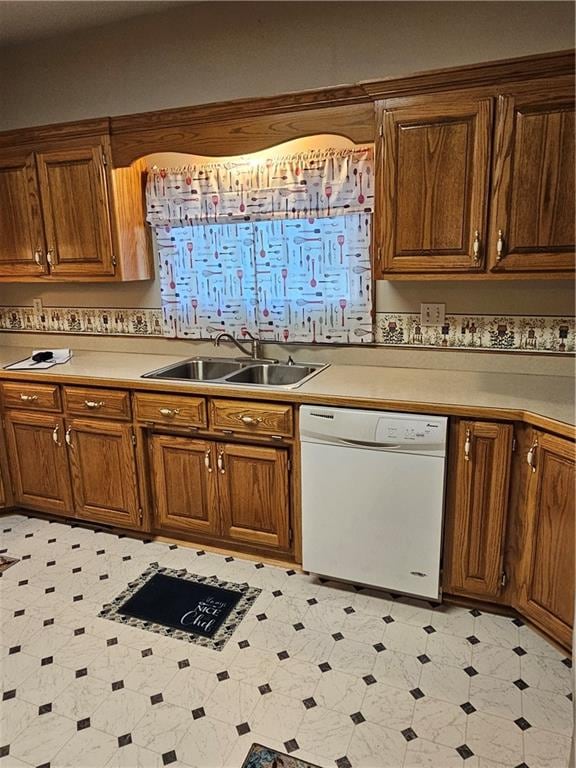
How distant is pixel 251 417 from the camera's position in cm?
238

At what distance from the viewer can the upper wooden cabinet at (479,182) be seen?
6.55 ft

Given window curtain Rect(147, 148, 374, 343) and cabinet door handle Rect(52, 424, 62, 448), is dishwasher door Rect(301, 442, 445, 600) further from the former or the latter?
cabinet door handle Rect(52, 424, 62, 448)

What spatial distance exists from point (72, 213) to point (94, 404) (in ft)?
3.54

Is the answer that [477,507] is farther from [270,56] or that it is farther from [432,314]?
[270,56]

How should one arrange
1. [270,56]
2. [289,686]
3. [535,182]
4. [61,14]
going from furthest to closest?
[61,14], [270,56], [535,182], [289,686]

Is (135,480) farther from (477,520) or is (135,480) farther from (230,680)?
(477,520)

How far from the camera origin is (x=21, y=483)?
3035mm

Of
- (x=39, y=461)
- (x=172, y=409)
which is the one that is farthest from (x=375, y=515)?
(x=39, y=461)

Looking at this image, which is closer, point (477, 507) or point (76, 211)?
point (477, 507)

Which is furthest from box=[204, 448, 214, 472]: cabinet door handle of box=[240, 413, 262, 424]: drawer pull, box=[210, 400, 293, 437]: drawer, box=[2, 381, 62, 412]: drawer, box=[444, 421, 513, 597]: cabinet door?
box=[444, 421, 513, 597]: cabinet door

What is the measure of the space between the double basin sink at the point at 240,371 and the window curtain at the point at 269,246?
0.16 metres

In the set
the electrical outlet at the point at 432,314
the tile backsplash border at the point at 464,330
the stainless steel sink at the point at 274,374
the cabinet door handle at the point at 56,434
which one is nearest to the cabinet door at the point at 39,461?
the cabinet door handle at the point at 56,434

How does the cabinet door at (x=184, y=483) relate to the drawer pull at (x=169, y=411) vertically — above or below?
below

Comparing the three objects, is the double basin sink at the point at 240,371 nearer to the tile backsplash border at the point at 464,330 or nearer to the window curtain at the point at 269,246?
the window curtain at the point at 269,246
